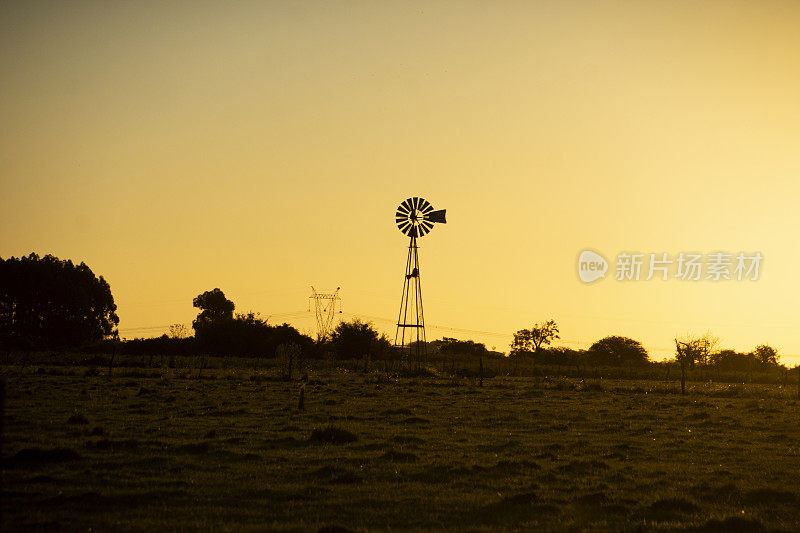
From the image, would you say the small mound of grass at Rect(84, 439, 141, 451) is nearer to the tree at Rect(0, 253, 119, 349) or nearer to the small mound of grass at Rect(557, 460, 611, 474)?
the small mound of grass at Rect(557, 460, 611, 474)

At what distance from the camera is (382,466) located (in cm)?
2011

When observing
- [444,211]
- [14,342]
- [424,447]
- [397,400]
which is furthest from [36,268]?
[424,447]

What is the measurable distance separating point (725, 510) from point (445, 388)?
129 feet

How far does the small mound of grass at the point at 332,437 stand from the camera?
24241 mm

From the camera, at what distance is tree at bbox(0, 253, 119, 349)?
122 metres

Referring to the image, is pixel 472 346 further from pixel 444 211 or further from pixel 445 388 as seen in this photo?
pixel 445 388

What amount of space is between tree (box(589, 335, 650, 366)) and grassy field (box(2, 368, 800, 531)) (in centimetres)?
11049

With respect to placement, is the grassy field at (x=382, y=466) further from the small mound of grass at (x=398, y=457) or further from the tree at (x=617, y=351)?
the tree at (x=617, y=351)

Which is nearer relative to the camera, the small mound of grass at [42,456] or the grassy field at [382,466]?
the grassy field at [382,466]

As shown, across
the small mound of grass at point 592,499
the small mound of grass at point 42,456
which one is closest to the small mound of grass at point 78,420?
the small mound of grass at point 42,456

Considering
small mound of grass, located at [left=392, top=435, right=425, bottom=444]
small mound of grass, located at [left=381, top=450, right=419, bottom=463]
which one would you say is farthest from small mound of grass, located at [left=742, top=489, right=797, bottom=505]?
small mound of grass, located at [left=392, top=435, right=425, bottom=444]

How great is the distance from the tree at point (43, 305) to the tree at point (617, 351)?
97057mm

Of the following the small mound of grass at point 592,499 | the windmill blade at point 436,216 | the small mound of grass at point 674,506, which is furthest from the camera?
the windmill blade at point 436,216

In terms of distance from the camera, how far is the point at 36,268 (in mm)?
126188
